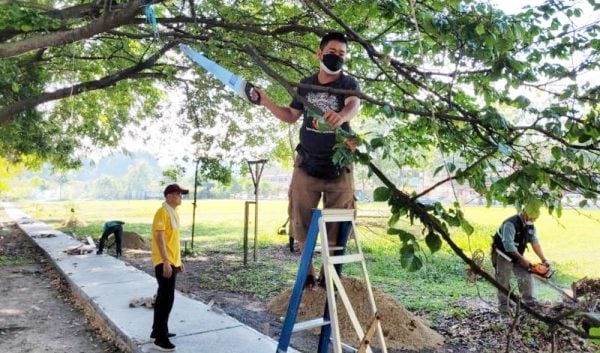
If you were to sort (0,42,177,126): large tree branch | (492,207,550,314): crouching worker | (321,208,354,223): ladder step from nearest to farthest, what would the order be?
Result: (321,208,354,223): ladder step, (492,207,550,314): crouching worker, (0,42,177,126): large tree branch

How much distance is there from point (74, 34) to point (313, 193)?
121 inches

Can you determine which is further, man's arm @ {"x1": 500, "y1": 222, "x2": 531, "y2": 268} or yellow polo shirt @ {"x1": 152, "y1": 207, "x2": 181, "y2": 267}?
man's arm @ {"x1": 500, "y1": 222, "x2": 531, "y2": 268}

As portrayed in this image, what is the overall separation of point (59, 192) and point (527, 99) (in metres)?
105

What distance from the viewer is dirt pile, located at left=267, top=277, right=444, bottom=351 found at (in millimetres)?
5507

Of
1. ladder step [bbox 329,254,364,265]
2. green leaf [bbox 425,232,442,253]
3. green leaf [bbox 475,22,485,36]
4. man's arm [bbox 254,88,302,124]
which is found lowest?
ladder step [bbox 329,254,364,265]

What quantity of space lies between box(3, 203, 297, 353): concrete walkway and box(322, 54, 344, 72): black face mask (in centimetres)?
264

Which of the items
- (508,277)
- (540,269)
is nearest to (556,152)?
(540,269)

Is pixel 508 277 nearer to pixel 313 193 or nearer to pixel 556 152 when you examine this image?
pixel 313 193

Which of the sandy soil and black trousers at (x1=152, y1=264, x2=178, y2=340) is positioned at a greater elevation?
black trousers at (x1=152, y1=264, x2=178, y2=340)

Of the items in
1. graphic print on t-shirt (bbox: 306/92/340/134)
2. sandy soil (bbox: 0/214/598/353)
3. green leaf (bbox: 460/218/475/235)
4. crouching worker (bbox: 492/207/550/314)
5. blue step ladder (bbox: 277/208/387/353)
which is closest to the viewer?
green leaf (bbox: 460/218/475/235)

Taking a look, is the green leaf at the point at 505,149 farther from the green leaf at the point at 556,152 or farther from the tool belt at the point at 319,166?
Result: the tool belt at the point at 319,166

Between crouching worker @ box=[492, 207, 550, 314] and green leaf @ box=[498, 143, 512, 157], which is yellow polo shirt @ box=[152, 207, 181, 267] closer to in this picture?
green leaf @ box=[498, 143, 512, 157]

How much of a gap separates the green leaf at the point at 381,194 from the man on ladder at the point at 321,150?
49.9 inches

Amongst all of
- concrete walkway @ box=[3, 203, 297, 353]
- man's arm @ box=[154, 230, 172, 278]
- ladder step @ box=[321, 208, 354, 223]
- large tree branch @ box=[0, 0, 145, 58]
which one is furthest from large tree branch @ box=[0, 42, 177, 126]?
ladder step @ box=[321, 208, 354, 223]
